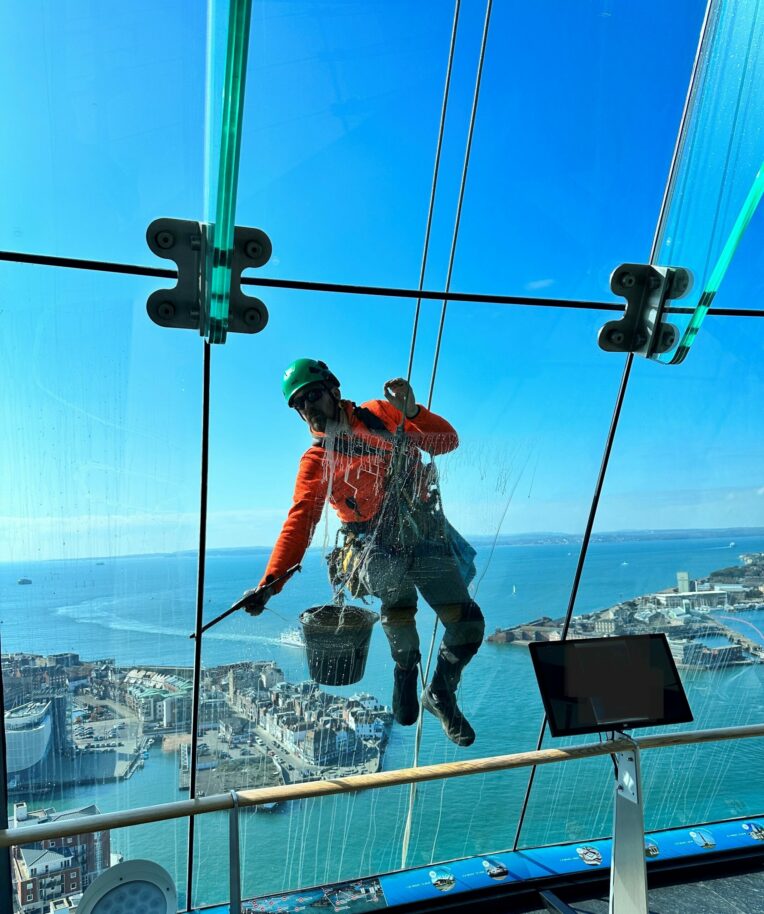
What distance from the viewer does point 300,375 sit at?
311 centimetres

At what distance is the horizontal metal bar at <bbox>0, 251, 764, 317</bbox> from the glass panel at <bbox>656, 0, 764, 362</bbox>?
0.63 feet

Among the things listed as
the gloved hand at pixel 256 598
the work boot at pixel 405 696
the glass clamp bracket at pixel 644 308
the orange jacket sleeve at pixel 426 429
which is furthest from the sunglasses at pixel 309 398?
the work boot at pixel 405 696

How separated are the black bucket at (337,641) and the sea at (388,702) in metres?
0.06

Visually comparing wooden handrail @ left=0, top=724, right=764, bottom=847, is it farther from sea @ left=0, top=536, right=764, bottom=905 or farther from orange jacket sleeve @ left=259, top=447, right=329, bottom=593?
orange jacket sleeve @ left=259, top=447, right=329, bottom=593

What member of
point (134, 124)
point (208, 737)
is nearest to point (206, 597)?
point (208, 737)

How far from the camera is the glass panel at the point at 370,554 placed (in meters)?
3.12

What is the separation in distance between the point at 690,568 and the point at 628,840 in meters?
1.98

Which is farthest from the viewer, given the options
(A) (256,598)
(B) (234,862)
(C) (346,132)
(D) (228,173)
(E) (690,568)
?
(E) (690,568)

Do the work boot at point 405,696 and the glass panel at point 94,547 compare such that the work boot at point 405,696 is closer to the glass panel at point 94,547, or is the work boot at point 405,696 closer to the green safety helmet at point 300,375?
the glass panel at point 94,547

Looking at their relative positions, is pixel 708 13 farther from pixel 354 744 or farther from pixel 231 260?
pixel 354 744

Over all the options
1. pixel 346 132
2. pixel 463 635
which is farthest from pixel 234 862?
pixel 346 132

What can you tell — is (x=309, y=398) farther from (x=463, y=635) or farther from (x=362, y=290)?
(x=463, y=635)

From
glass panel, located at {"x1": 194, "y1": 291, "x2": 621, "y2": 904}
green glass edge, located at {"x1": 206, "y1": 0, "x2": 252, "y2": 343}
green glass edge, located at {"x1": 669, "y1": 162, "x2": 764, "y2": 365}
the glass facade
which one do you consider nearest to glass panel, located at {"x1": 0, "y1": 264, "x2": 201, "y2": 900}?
the glass facade

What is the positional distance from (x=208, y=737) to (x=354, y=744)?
0.74 m
